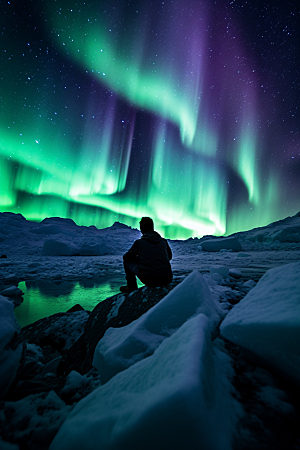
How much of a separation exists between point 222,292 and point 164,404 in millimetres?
1961

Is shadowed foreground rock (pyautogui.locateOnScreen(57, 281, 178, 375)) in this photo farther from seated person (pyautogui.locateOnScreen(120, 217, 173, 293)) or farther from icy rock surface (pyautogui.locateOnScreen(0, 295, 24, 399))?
icy rock surface (pyautogui.locateOnScreen(0, 295, 24, 399))

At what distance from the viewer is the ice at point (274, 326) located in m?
0.73

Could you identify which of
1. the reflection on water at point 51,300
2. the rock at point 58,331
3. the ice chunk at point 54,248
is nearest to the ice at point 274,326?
the rock at point 58,331

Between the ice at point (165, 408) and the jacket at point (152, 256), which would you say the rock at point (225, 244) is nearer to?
the jacket at point (152, 256)

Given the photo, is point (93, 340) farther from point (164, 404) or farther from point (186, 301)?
point (164, 404)

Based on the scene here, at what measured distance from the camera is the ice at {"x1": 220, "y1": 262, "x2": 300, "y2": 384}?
73 cm

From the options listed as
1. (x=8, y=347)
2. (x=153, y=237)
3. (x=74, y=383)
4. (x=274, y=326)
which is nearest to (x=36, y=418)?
(x=74, y=383)

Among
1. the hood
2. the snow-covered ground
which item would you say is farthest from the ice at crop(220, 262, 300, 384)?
the hood

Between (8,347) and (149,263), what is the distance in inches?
66.3

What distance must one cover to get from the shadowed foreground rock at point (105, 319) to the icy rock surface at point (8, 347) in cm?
57

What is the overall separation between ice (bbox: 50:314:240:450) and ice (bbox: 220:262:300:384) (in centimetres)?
20

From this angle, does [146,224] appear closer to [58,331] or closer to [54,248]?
[58,331]

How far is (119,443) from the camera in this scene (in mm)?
517

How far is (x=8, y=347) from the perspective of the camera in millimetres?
1181
